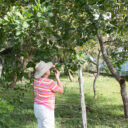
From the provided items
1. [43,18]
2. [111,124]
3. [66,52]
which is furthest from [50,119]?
[111,124]

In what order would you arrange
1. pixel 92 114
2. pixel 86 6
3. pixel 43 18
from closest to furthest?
pixel 43 18, pixel 86 6, pixel 92 114

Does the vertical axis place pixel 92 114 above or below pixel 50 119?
below

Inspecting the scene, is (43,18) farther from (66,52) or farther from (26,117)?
(26,117)

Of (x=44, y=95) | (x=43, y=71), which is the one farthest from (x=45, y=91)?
(x=43, y=71)

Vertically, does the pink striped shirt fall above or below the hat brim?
below

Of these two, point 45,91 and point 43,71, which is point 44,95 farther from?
point 43,71

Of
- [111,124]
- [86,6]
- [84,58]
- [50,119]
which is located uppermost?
[86,6]

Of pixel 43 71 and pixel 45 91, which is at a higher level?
pixel 43 71

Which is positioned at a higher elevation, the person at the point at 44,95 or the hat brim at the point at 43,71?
the hat brim at the point at 43,71

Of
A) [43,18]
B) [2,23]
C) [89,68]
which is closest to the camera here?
[43,18]

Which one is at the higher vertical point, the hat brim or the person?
the hat brim

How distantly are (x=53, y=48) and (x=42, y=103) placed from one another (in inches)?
38.7

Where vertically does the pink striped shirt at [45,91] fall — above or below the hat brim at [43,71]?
below

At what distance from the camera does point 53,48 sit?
12.8 ft
